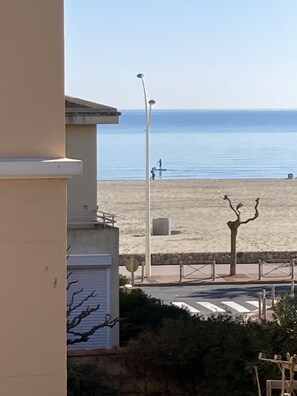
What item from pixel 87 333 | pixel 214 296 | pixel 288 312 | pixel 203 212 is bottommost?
pixel 214 296

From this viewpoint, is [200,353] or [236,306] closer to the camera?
[200,353]

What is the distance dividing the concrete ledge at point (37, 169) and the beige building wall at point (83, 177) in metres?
15.9

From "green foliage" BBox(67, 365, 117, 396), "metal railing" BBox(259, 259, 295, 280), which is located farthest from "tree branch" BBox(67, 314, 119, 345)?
"metal railing" BBox(259, 259, 295, 280)

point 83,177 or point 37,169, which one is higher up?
point 37,169

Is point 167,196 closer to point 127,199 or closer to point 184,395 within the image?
point 127,199

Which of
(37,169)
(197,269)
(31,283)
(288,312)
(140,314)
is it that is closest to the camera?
(37,169)

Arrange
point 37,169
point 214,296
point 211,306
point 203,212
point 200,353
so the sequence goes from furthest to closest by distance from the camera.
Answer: point 203,212 < point 214,296 < point 211,306 < point 200,353 < point 37,169

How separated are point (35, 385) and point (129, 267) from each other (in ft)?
79.1

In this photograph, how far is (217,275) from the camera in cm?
3416

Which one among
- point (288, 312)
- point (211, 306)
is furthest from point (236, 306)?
point (288, 312)

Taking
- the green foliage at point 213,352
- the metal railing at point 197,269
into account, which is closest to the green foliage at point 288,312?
the green foliage at point 213,352

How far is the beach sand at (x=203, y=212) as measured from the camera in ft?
142

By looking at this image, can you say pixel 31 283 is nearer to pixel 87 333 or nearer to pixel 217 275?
pixel 87 333

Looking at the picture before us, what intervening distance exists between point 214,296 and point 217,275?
165 inches
